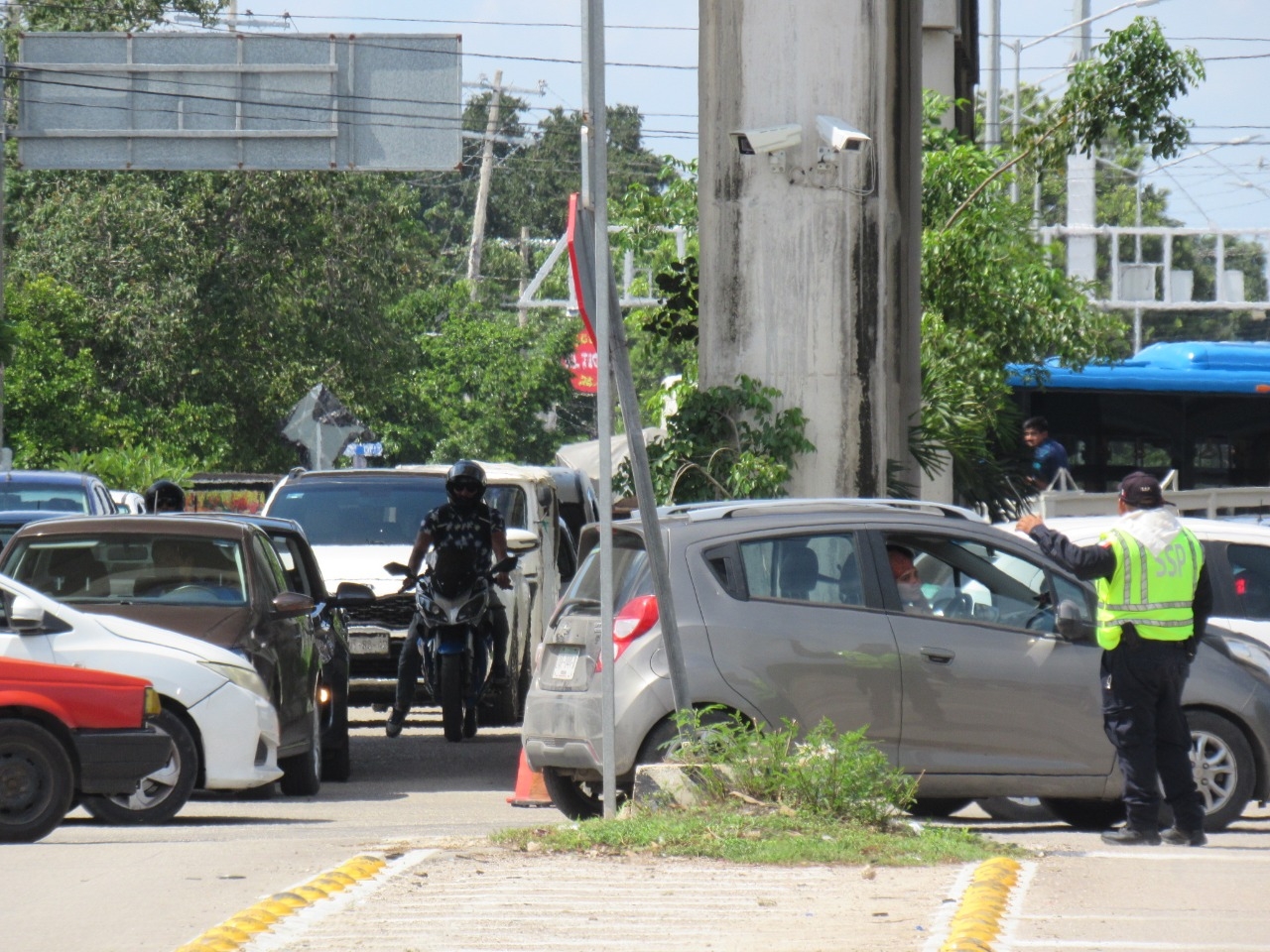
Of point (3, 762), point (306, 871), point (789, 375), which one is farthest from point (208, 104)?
point (306, 871)

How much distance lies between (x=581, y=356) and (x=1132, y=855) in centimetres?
5691

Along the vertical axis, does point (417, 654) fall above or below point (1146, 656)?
below

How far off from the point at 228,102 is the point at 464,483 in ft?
41.3

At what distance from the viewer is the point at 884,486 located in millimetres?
16875

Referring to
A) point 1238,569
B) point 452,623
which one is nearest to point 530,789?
point 452,623

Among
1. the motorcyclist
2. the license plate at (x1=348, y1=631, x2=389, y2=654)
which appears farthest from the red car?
the license plate at (x1=348, y1=631, x2=389, y2=654)

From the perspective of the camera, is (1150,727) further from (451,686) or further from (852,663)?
(451,686)

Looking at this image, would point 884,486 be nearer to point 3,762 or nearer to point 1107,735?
point 1107,735

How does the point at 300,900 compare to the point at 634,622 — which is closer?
the point at 300,900

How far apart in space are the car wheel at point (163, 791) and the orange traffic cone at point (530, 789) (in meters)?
1.65

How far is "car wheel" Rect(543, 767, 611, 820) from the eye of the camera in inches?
419

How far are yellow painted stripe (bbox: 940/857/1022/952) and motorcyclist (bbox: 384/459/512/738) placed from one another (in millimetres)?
6999

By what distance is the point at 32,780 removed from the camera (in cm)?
978

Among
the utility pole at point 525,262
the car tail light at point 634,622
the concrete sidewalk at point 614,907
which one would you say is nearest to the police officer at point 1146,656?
the car tail light at point 634,622
